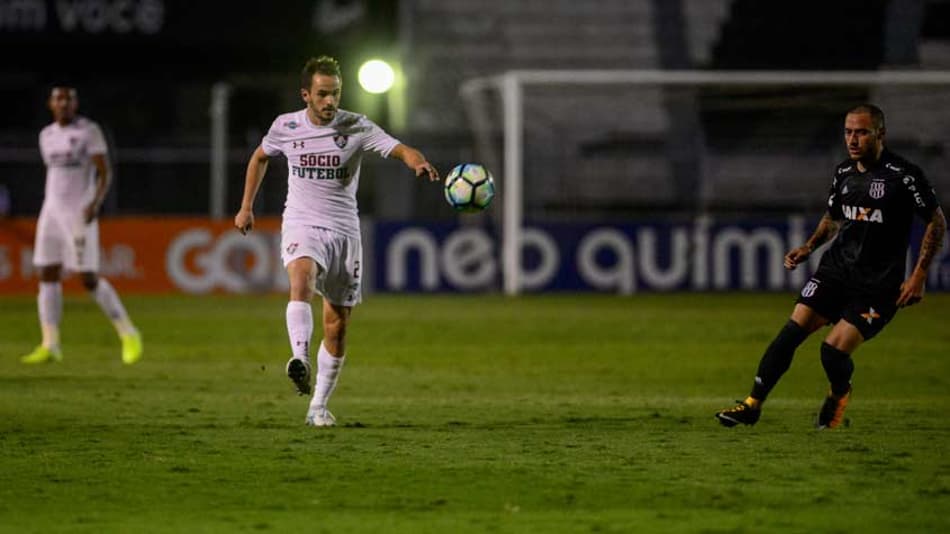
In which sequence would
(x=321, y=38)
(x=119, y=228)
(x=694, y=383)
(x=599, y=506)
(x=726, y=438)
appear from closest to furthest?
(x=599, y=506)
(x=726, y=438)
(x=694, y=383)
(x=119, y=228)
(x=321, y=38)

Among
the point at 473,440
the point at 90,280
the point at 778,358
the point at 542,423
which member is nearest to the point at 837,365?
the point at 778,358

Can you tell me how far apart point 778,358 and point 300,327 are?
8.67 feet

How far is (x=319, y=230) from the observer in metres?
9.83

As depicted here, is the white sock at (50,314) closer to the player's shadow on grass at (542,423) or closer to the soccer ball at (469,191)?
the player's shadow on grass at (542,423)

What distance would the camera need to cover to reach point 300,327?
375 inches

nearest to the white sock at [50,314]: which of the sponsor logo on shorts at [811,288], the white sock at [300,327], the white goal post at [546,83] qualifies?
the white sock at [300,327]

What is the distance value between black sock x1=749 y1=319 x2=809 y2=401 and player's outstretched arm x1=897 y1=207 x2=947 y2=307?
1.96ft

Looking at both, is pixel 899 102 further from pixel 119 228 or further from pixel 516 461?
pixel 516 461

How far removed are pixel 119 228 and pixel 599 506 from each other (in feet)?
62.3

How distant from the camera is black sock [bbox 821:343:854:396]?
952cm

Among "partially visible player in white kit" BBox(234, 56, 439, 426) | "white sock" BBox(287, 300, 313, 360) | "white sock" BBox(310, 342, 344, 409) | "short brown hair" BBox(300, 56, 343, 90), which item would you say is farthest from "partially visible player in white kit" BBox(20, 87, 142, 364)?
"white sock" BBox(287, 300, 313, 360)

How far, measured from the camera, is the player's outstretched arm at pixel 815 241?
956 centimetres

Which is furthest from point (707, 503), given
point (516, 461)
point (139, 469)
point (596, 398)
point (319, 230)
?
point (596, 398)

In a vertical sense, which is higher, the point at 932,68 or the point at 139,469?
the point at 932,68
